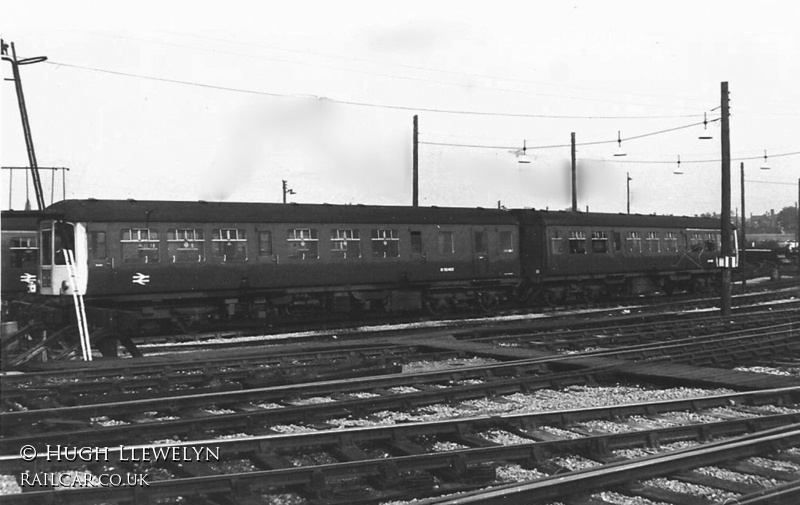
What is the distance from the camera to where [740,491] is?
5.87 metres

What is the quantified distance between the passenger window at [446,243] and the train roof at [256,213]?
39 cm

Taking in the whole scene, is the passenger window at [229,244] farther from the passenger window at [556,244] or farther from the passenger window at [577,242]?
the passenger window at [577,242]

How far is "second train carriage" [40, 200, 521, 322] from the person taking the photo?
18312 millimetres

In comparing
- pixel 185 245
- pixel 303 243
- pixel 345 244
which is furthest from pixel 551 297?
pixel 185 245

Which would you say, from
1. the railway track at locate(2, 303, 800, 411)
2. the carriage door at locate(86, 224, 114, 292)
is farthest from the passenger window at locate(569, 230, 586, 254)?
the carriage door at locate(86, 224, 114, 292)

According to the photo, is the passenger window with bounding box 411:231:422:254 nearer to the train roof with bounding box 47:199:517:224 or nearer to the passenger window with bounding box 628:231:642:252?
the train roof with bounding box 47:199:517:224

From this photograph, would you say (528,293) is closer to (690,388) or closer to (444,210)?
(444,210)

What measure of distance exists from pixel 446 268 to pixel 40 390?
1587cm

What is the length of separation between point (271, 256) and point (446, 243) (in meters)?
6.16

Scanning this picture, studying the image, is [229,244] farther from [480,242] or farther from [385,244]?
[480,242]

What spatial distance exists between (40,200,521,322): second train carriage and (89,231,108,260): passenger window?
0.08ft

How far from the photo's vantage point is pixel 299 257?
21469mm

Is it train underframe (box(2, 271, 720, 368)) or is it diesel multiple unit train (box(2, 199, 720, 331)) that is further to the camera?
diesel multiple unit train (box(2, 199, 720, 331))

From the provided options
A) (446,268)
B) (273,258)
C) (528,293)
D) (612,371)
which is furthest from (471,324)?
(612,371)
